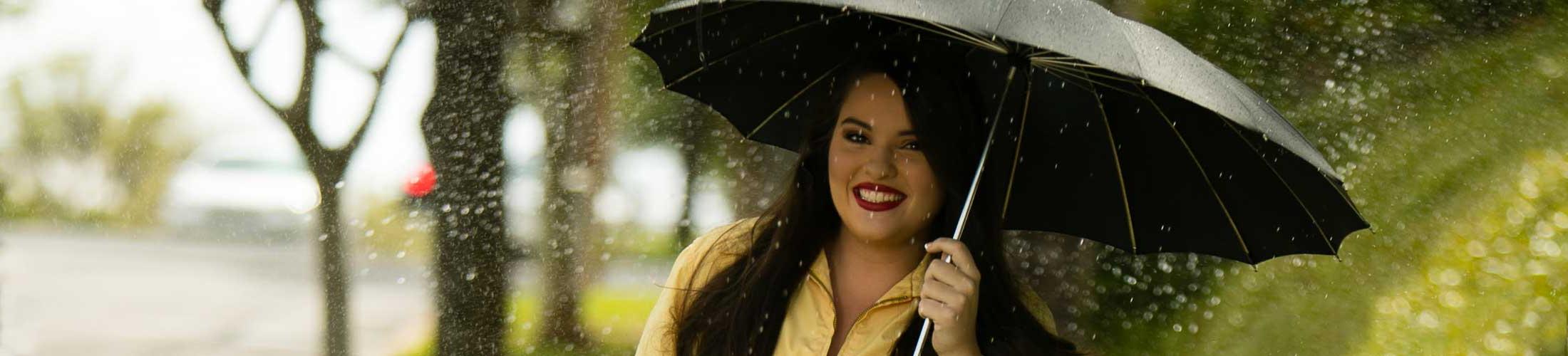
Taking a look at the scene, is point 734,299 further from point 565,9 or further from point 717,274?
point 565,9

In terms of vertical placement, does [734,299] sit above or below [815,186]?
below

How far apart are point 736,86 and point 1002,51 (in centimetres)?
65

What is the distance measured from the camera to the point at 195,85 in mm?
6086

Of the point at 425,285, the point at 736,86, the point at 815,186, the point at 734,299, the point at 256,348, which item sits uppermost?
the point at 736,86

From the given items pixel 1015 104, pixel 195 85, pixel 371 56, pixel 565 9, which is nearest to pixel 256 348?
pixel 195 85

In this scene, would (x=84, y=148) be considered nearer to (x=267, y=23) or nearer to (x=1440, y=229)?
(x=267, y=23)

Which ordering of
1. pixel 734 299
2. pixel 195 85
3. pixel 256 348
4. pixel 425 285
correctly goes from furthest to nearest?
1. pixel 256 348
2. pixel 195 85
3. pixel 425 285
4. pixel 734 299

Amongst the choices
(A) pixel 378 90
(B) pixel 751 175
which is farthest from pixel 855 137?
(A) pixel 378 90

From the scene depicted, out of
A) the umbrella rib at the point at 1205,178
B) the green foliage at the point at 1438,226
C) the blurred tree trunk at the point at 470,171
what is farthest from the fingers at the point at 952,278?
the blurred tree trunk at the point at 470,171

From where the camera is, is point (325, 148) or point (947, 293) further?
point (325, 148)

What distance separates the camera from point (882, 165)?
7.64 ft

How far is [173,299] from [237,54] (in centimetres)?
191

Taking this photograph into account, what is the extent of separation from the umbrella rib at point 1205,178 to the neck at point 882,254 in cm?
52

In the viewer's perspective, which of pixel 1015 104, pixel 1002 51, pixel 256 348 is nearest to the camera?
pixel 1002 51
